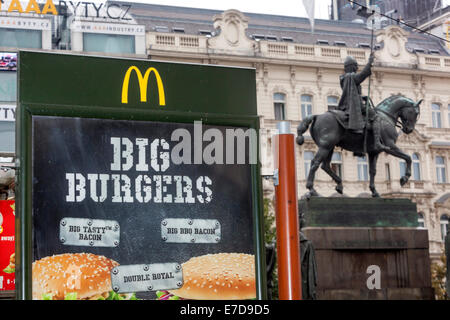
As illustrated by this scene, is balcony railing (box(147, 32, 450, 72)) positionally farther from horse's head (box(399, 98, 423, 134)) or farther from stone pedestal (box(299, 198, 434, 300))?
stone pedestal (box(299, 198, 434, 300))

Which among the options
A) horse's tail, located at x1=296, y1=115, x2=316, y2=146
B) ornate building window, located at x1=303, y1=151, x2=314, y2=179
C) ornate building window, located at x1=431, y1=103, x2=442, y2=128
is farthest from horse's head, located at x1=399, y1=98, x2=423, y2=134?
ornate building window, located at x1=431, y1=103, x2=442, y2=128

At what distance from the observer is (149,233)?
3.33m

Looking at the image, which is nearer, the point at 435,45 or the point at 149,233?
the point at 149,233

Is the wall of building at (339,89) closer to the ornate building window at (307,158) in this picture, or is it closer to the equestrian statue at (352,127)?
the ornate building window at (307,158)

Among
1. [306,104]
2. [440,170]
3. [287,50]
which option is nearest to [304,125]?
[287,50]

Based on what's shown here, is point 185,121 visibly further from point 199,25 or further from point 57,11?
point 199,25

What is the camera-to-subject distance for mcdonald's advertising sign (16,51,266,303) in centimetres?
320

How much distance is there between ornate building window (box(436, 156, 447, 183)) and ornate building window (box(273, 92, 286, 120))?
8.90 m

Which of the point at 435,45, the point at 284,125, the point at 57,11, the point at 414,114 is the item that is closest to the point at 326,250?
the point at 414,114

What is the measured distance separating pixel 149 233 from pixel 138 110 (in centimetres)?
47

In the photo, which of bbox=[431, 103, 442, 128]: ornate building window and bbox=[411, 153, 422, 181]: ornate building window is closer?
bbox=[411, 153, 422, 181]: ornate building window

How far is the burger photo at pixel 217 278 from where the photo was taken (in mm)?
3402

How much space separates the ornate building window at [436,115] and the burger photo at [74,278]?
1827 inches

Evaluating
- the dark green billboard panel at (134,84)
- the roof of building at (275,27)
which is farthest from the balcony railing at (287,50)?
the dark green billboard panel at (134,84)
